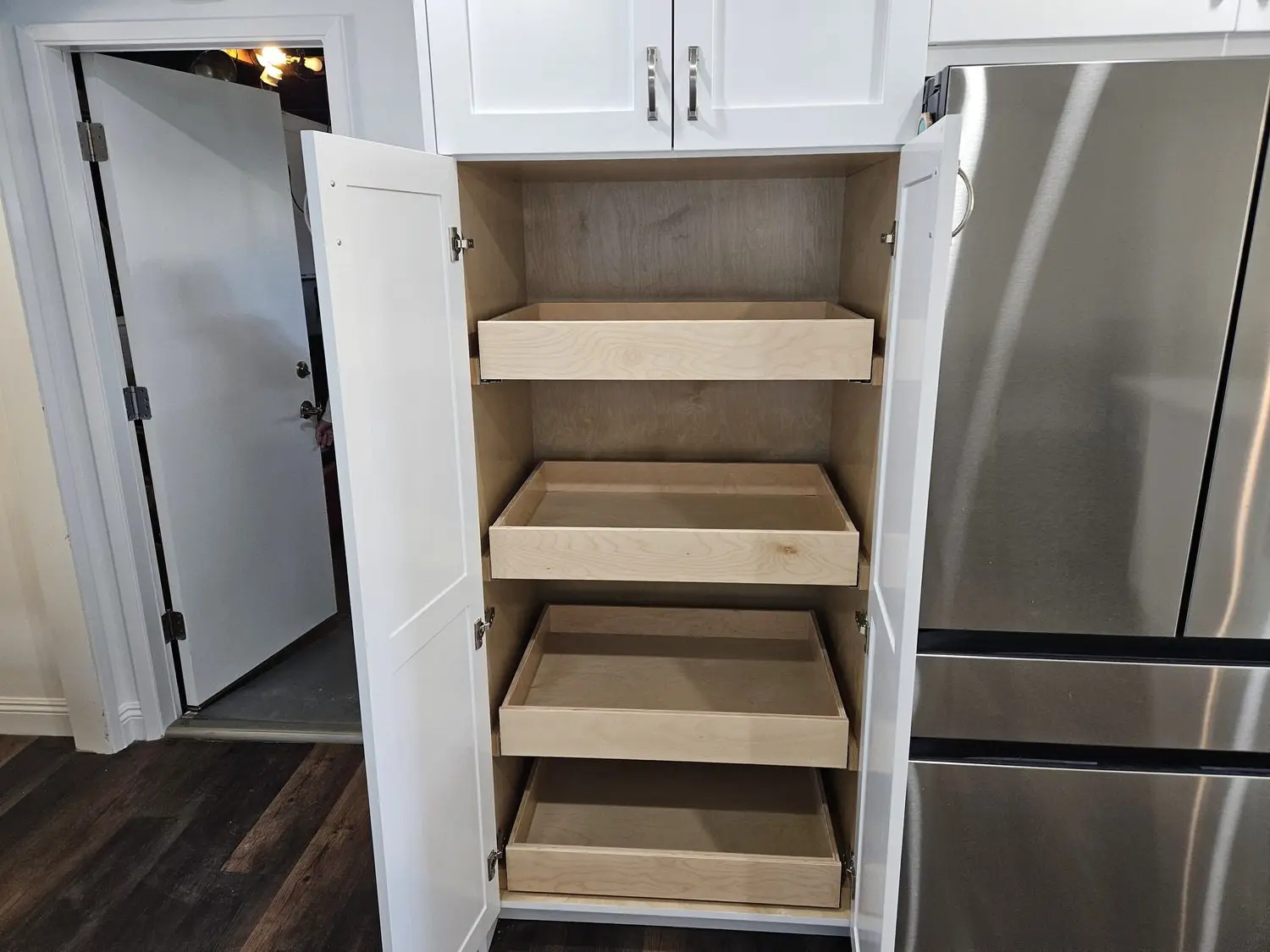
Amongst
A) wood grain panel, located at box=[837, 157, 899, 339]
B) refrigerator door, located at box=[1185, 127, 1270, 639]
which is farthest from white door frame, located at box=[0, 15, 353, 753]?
refrigerator door, located at box=[1185, 127, 1270, 639]

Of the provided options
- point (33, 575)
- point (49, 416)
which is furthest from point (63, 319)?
point (33, 575)

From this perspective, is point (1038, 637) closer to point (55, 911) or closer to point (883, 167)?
point (883, 167)

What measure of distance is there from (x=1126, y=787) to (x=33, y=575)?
285 cm

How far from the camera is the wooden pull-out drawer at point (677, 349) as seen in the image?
1.48m

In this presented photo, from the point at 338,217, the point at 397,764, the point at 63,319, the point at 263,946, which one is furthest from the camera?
the point at 63,319

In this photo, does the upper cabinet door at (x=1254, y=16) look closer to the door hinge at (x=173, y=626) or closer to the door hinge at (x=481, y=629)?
the door hinge at (x=481, y=629)

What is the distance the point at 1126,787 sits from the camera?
1431 millimetres

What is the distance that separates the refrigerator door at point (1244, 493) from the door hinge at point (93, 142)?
2620 mm

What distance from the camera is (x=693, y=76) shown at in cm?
135

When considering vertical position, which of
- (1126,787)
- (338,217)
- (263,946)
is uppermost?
(338,217)

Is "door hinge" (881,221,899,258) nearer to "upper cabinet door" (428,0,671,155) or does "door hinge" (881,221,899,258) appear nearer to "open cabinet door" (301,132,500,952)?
"upper cabinet door" (428,0,671,155)

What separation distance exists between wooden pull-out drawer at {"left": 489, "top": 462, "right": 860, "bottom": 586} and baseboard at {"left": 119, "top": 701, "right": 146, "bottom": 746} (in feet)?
5.14

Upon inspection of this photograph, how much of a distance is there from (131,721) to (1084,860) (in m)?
2.61

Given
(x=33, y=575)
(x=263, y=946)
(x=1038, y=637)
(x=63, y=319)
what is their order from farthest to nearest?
1. (x=33, y=575)
2. (x=63, y=319)
3. (x=263, y=946)
4. (x=1038, y=637)
